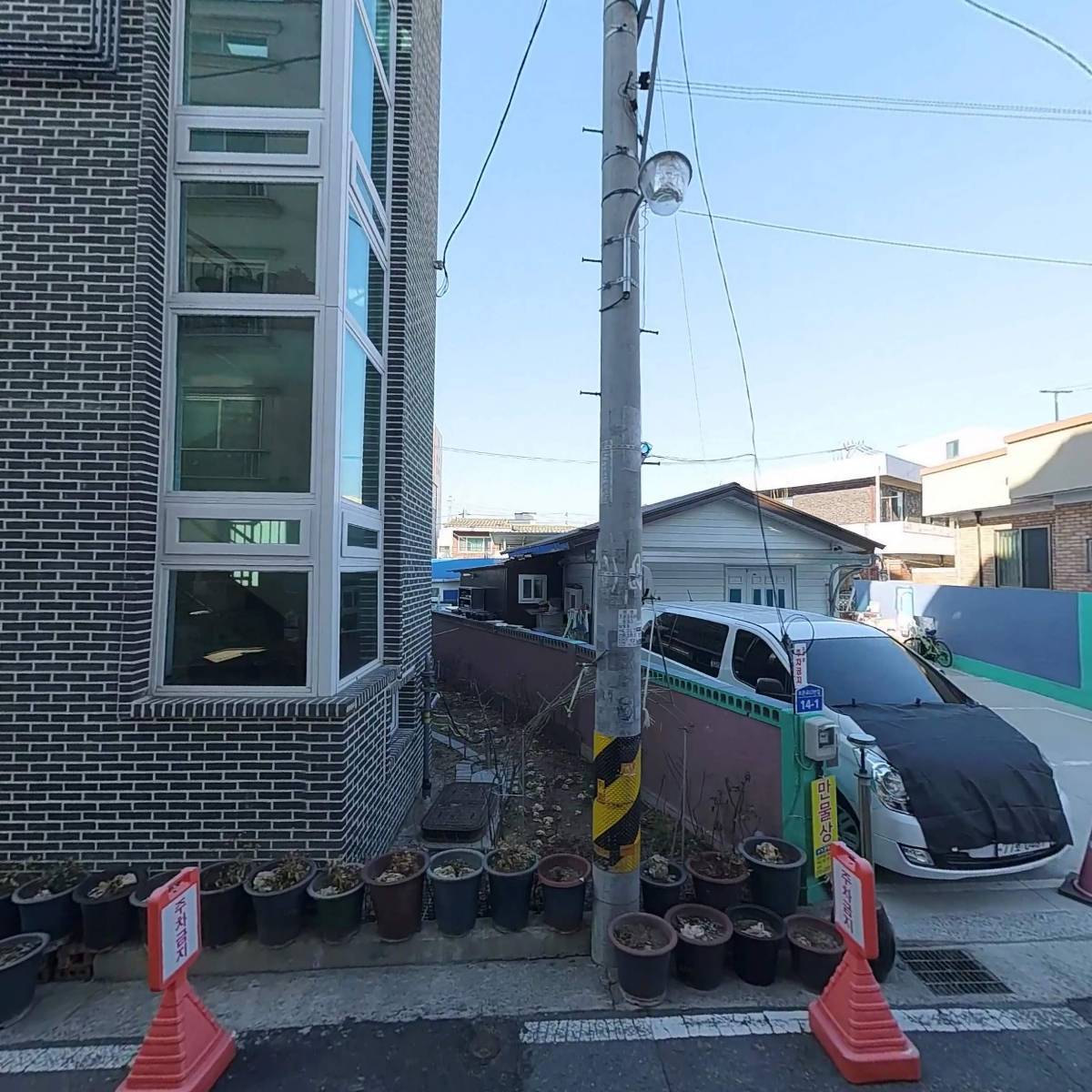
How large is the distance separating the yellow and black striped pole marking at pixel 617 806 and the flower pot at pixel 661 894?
0.29m

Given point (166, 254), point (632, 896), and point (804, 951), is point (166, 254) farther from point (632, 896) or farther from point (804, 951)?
point (804, 951)

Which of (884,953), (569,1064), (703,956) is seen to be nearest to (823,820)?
(884,953)

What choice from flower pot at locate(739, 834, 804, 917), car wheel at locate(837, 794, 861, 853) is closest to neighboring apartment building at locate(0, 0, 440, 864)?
flower pot at locate(739, 834, 804, 917)

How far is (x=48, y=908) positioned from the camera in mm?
3363

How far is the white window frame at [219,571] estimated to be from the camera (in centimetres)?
410

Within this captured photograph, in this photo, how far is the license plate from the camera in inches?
166

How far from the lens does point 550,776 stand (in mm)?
6773

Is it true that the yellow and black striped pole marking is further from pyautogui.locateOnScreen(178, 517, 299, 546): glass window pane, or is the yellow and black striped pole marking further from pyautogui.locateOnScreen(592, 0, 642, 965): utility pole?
pyautogui.locateOnScreen(178, 517, 299, 546): glass window pane

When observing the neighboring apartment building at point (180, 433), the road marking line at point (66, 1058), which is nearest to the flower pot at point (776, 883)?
the neighboring apartment building at point (180, 433)

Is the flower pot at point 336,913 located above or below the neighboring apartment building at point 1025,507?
below

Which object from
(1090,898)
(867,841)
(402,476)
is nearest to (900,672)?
(1090,898)

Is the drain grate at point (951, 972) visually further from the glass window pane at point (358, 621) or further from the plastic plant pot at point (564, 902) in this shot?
the glass window pane at point (358, 621)

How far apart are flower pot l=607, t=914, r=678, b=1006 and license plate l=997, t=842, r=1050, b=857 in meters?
2.63

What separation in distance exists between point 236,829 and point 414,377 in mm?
4184
